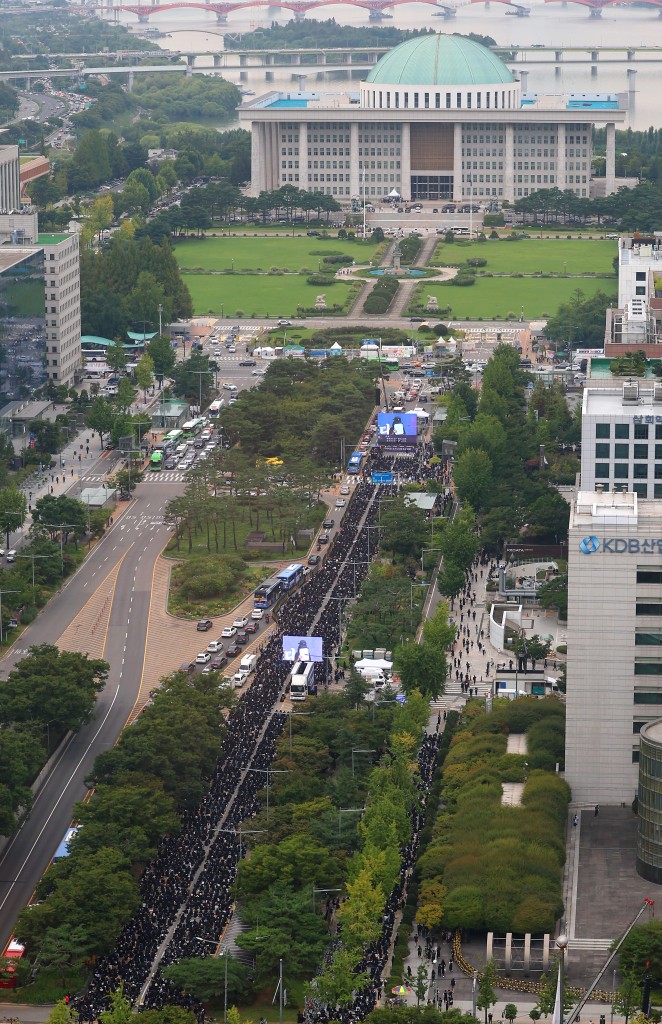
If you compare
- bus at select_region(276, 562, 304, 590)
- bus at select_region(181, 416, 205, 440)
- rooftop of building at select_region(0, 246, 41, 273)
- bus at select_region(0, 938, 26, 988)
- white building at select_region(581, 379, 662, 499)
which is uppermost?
rooftop of building at select_region(0, 246, 41, 273)

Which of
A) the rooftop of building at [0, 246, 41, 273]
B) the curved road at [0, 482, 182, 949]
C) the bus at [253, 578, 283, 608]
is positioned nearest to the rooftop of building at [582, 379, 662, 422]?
the bus at [253, 578, 283, 608]

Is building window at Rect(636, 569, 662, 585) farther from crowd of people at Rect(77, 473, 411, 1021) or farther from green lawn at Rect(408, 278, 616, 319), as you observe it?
green lawn at Rect(408, 278, 616, 319)

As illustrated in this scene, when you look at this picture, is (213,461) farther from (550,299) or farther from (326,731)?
(550,299)

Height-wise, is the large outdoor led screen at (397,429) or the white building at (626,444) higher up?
the white building at (626,444)

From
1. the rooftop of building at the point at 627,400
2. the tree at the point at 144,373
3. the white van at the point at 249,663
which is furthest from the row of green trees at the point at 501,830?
the tree at the point at 144,373

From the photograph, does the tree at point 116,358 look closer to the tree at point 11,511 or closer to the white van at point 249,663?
the tree at point 11,511

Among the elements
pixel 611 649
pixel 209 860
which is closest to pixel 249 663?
pixel 209 860
